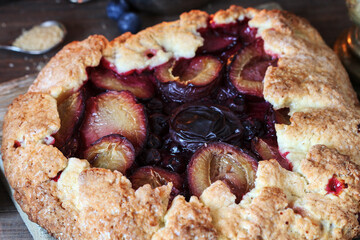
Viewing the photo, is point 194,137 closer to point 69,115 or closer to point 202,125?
point 202,125

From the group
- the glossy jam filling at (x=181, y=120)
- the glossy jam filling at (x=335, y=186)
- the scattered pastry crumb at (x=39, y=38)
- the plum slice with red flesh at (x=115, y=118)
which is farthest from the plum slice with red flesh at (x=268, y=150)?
the scattered pastry crumb at (x=39, y=38)

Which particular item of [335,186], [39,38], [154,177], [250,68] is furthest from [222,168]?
[39,38]

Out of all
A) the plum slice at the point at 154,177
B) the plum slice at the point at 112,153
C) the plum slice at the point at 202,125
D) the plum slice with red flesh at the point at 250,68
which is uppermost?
the plum slice with red flesh at the point at 250,68

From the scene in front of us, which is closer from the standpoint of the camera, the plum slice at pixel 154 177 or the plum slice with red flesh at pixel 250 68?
the plum slice at pixel 154 177

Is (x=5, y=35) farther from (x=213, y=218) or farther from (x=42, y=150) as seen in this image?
(x=213, y=218)

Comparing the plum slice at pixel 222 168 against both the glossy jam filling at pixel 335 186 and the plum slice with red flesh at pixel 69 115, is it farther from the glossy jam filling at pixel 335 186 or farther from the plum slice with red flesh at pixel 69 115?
the plum slice with red flesh at pixel 69 115

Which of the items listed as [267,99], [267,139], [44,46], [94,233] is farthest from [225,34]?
[44,46]

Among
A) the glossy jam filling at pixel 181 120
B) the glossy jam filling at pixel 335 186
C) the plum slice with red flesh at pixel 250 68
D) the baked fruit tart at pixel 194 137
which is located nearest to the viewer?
the baked fruit tart at pixel 194 137

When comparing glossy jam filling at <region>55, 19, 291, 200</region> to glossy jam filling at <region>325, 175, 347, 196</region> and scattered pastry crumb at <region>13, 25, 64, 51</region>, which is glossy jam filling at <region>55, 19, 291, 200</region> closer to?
glossy jam filling at <region>325, 175, 347, 196</region>
